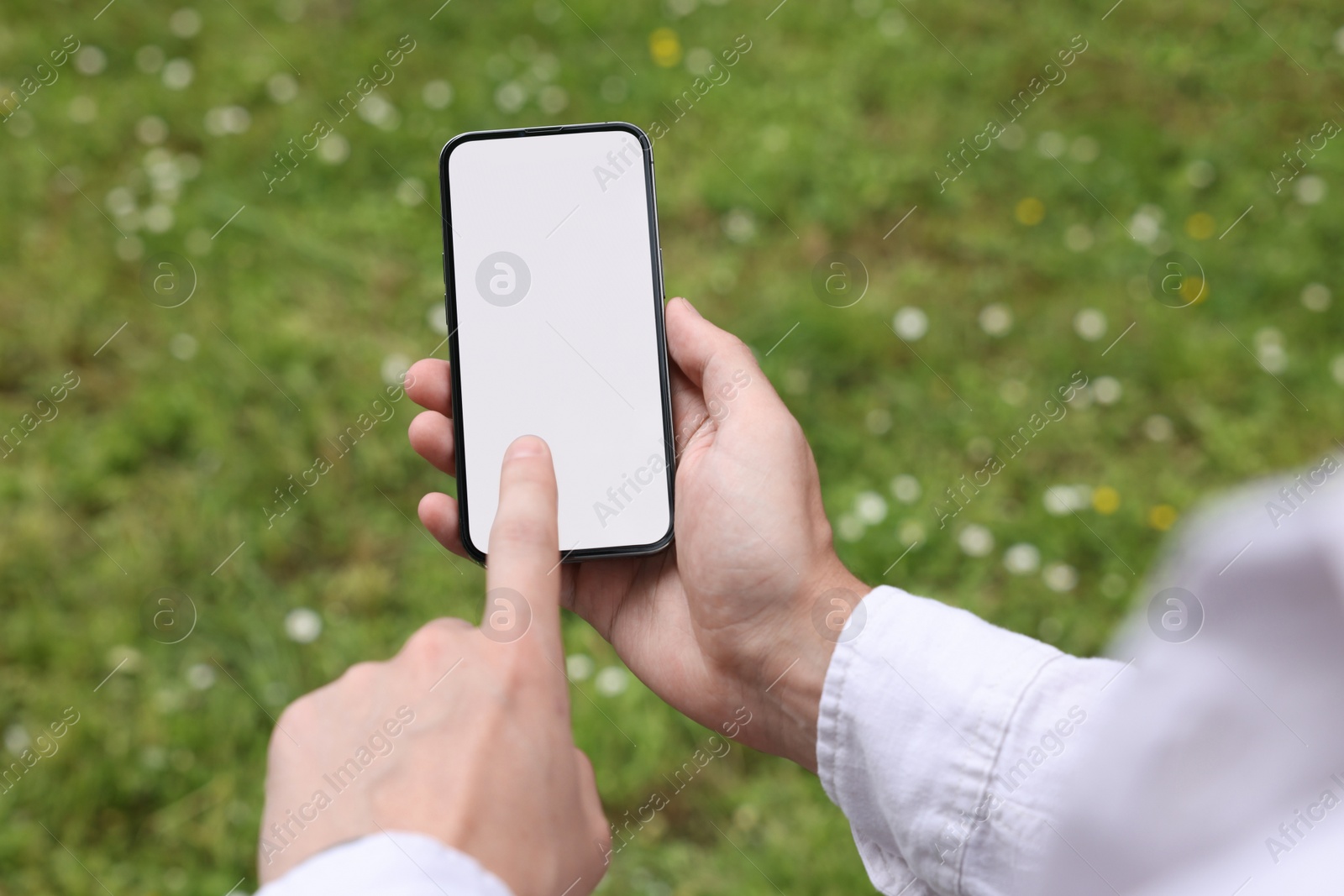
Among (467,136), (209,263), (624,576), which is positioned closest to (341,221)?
(209,263)

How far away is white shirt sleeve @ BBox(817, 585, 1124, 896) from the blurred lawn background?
590 mm

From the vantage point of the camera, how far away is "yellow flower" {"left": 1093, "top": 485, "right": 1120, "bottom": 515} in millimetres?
2072

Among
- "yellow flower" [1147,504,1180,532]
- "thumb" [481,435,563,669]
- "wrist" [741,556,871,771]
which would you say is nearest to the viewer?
"thumb" [481,435,563,669]

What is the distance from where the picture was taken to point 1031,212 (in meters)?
2.45

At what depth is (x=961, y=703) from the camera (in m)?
1.18

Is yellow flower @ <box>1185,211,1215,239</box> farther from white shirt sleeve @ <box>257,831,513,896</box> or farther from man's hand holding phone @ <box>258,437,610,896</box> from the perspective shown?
white shirt sleeve @ <box>257,831,513,896</box>

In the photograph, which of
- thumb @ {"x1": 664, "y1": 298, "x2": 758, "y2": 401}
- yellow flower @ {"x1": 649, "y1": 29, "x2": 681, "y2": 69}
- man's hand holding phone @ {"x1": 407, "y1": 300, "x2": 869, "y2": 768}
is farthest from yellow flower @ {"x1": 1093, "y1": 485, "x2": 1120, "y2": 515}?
yellow flower @ {"x1": 649, "y1": 29, "x2": 681, "y2": 69}

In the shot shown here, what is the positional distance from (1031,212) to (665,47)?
3.81 ft

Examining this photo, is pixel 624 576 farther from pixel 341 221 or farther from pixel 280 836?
pixel 341 221

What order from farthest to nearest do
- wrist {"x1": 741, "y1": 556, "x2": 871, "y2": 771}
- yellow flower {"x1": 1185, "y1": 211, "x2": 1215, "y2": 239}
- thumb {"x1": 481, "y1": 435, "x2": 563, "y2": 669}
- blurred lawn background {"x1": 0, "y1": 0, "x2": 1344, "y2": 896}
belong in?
yellow flower {"x1": 1185, "y1": 211, "x2": 1215, "y2": 239} < blurred lawn background {"x1": 0, "y1": 0, "x2": 1344, "y2": 896} < wrist {"x1": 741, "y1": 556, "x2": 871, "y2": 771} < thumb {"x1": 481, "y1": 435, "x2": 563, "y2": 669}

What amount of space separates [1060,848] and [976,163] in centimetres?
199

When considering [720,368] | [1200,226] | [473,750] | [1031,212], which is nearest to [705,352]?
[720,368]

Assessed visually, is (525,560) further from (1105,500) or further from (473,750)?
(1105,500)

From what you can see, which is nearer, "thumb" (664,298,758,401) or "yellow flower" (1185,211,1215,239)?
"thumb" (664,298,758,401)
